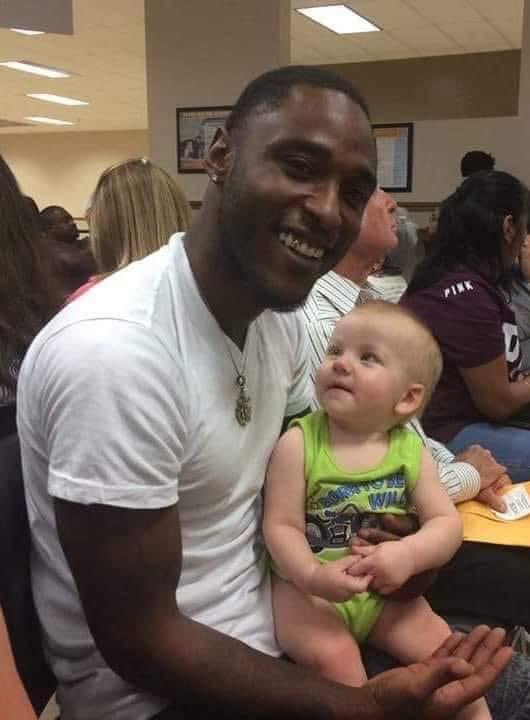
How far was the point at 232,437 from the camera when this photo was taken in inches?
41.8

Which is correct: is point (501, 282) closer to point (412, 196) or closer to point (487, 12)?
point (412, 196)

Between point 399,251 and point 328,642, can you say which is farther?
point 399,251

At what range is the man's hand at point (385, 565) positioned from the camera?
1141 millimetres

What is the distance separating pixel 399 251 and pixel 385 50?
553 cm

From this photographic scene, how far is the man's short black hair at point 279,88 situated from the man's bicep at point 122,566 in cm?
52

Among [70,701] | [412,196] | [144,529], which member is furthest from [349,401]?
[412,196]

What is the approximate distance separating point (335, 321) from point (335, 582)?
627 mm

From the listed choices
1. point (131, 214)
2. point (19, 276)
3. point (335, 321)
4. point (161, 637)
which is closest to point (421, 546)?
point (161, 637)

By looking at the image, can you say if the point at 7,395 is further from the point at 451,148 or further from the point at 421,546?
the point at 451,148

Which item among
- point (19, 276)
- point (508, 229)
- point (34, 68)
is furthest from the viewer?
point (34, 68)

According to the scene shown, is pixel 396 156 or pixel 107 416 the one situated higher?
pixel 396 156

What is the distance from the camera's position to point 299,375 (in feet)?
4.33

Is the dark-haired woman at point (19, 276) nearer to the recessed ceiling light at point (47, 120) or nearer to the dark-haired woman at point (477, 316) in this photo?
the dark-haired woman at point (477, 316)

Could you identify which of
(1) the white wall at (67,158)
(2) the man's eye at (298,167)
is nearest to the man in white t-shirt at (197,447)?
(2) the man's eye at (298,167)
